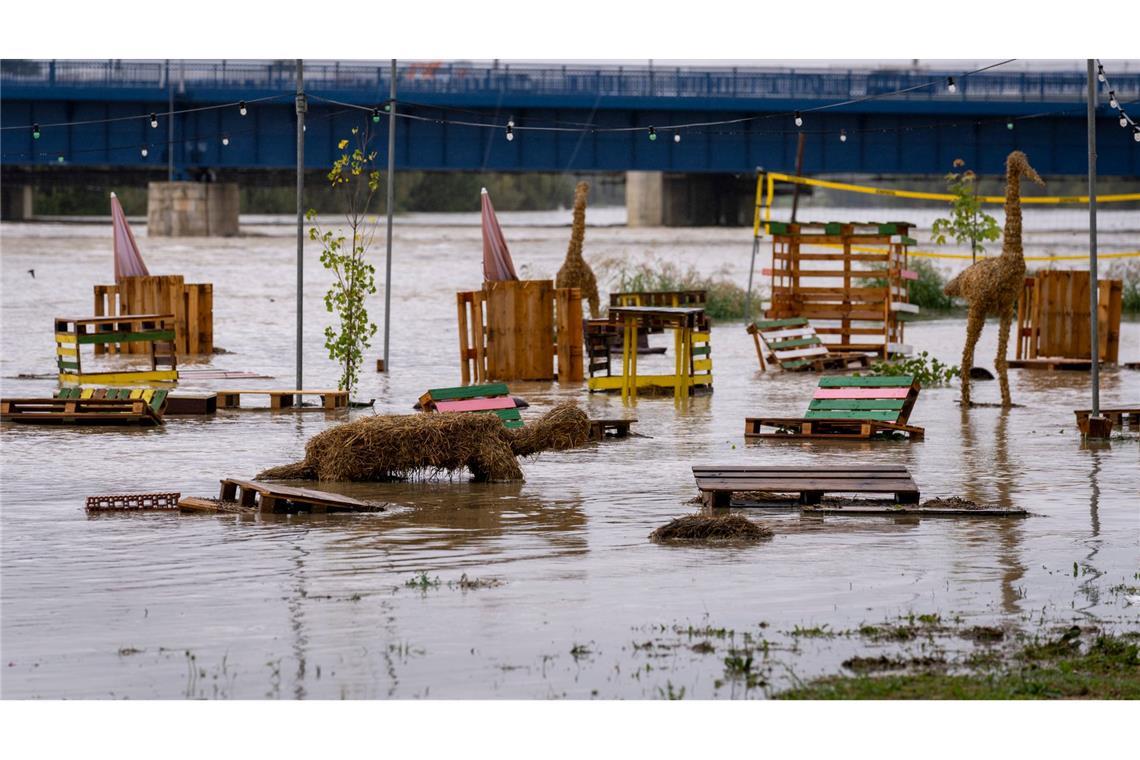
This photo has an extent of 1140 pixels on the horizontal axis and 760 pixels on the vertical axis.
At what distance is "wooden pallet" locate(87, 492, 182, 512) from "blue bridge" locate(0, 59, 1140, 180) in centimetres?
4474

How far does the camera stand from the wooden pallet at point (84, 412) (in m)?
21.4

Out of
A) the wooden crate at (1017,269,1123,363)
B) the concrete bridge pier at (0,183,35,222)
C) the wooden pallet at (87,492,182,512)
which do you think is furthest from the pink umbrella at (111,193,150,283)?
the concrete bridge pier at (0,183,35,222)

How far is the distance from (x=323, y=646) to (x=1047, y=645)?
405 cm

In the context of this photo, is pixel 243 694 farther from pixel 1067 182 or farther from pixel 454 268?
pixel 1067 182

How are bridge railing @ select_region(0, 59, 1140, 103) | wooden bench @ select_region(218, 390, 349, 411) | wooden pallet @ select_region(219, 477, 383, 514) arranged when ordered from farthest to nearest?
bridge railing @ select_region(0, 59, 1140, 103) < wooden bench @ select_region(218, 390, 349, 411) < wooden pallet @ select_region(219, 477, 383, 514)

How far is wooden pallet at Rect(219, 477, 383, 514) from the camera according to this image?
582 inches

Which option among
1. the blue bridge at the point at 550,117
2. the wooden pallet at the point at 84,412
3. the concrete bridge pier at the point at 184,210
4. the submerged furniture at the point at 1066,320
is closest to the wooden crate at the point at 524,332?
the wooden pallet at the point at 84,412

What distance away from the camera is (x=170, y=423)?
21.8m

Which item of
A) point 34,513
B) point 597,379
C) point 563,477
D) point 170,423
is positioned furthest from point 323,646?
point 597,379

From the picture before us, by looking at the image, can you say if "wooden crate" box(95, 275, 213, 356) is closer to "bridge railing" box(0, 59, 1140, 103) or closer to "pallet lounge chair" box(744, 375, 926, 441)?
"pallet lounge chair" box(744, 375, 926, 441)

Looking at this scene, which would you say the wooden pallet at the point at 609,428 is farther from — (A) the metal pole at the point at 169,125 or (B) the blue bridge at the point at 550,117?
(A) the metal pole at the point at 169,125

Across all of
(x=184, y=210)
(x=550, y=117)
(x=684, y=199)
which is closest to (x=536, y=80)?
(x=550, y=117)

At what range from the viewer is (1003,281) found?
2311 centimetres

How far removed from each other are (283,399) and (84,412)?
296 centimetres
